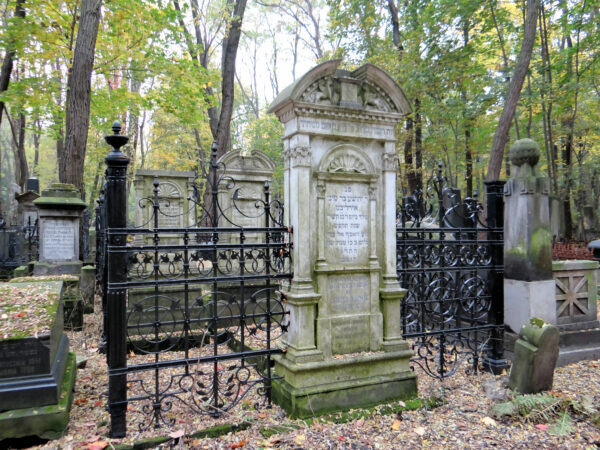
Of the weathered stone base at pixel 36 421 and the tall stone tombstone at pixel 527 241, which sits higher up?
the tall stone tombstone at pixel 527 241

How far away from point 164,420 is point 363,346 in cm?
213

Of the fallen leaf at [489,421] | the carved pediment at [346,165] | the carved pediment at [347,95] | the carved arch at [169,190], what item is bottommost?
the fallen leaf at [489,421]

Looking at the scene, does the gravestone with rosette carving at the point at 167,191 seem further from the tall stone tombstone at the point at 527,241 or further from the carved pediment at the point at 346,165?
the tall stone tombstone at the point at 527,241

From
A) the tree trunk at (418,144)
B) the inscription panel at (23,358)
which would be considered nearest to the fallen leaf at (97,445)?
the inscription panel at (23,358)

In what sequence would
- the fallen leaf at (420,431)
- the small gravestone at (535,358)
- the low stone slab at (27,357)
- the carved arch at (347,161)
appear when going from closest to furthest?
the low stone slab at (27,357), the fallen leaf at (420,431), the carved arch at (347,161), the small gravestone at (535,358)

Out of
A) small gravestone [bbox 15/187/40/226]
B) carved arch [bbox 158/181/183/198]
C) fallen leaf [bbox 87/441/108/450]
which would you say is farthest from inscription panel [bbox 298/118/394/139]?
small gravestone [bbox 15/187/40/226]

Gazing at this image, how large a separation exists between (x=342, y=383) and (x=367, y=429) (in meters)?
0.47

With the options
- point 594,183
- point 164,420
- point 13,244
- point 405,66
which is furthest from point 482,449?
point 594,183

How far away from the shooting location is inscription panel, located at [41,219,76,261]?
8453 millimetres

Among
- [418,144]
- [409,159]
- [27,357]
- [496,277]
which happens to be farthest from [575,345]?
[409,159]

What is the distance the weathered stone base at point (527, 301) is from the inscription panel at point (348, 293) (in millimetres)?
2534

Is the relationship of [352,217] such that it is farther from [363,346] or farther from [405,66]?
[405,66]

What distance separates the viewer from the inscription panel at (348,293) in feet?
13.1

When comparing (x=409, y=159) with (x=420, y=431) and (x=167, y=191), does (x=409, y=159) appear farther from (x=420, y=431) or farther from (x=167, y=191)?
(x=420, y=431)
